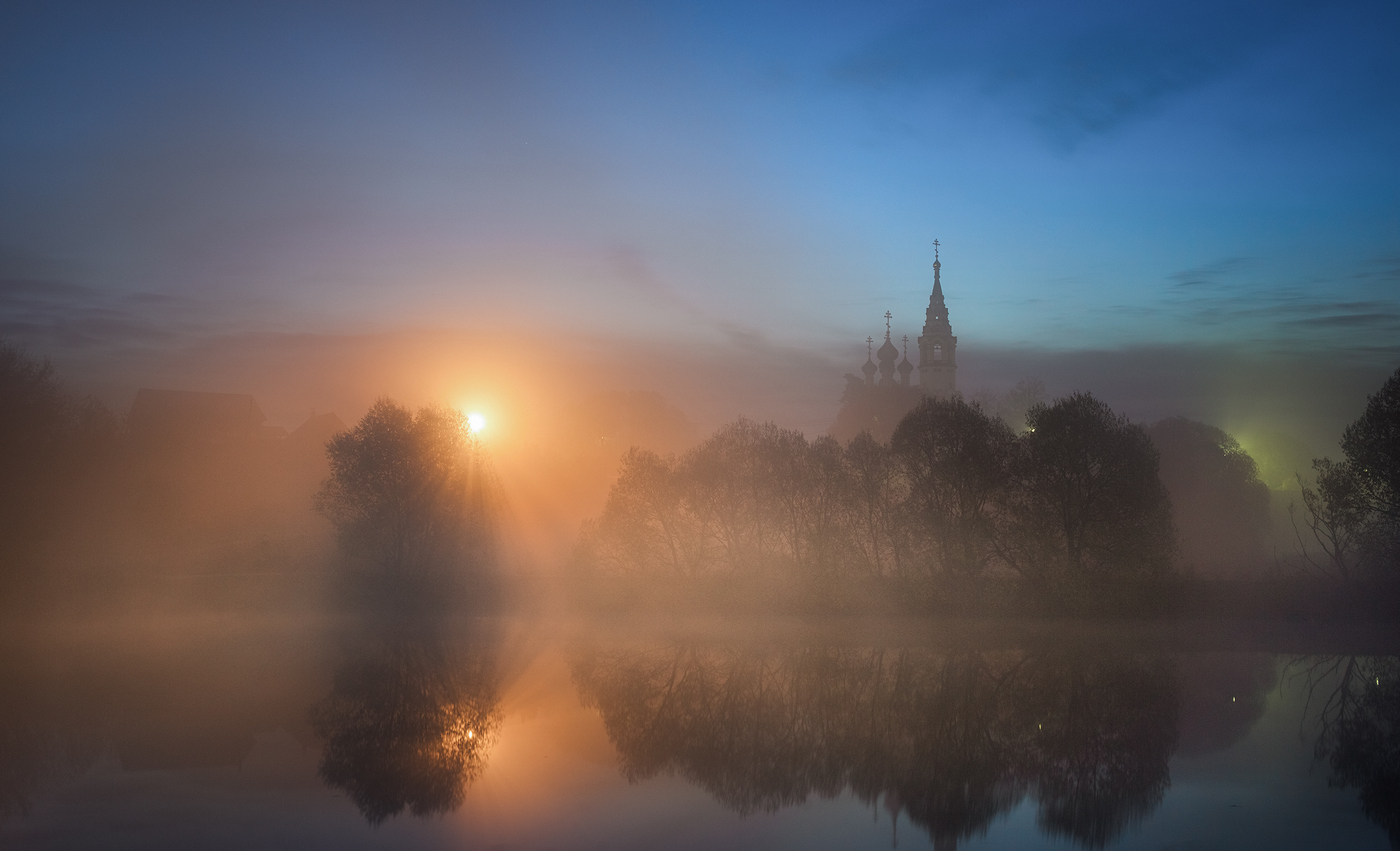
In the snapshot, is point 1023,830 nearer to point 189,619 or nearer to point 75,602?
point 189,619

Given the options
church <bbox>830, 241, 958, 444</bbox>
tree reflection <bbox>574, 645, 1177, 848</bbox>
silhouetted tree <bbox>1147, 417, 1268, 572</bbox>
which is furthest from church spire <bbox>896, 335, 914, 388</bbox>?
tree reflection <bbox>574, 645, 1177, 848</bbox>

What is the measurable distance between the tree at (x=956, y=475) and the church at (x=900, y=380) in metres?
81.6

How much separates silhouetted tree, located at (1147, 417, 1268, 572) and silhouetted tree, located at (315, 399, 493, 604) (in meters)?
61.9

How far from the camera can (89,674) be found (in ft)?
111

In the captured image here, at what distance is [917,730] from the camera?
2548 centimetres

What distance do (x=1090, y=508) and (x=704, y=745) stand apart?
1401 inches

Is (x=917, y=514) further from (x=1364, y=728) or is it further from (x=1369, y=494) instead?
(x=1364, y=728)

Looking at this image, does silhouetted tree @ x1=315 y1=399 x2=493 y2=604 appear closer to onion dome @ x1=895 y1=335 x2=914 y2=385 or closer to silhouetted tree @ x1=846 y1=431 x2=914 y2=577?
silhouetted tree @ x1=846 y1=431 x2=914 y2=577

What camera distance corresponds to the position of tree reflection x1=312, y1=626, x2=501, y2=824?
68.0 feet

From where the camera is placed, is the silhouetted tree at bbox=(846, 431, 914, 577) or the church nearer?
the silhouetted tree at bbox=(846, 431, 914, 577)

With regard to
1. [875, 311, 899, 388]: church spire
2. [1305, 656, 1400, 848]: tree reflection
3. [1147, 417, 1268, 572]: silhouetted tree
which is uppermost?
[875, 311, 899, 388]: church spire

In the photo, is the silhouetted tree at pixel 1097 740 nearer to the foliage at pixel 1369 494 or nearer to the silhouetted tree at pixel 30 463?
the foliage at pixel 1369 494

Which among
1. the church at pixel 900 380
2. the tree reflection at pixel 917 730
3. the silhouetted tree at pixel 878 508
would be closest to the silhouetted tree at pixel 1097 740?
the tree reflection at pixel 917 730

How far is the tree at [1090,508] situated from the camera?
49750 millimetres
